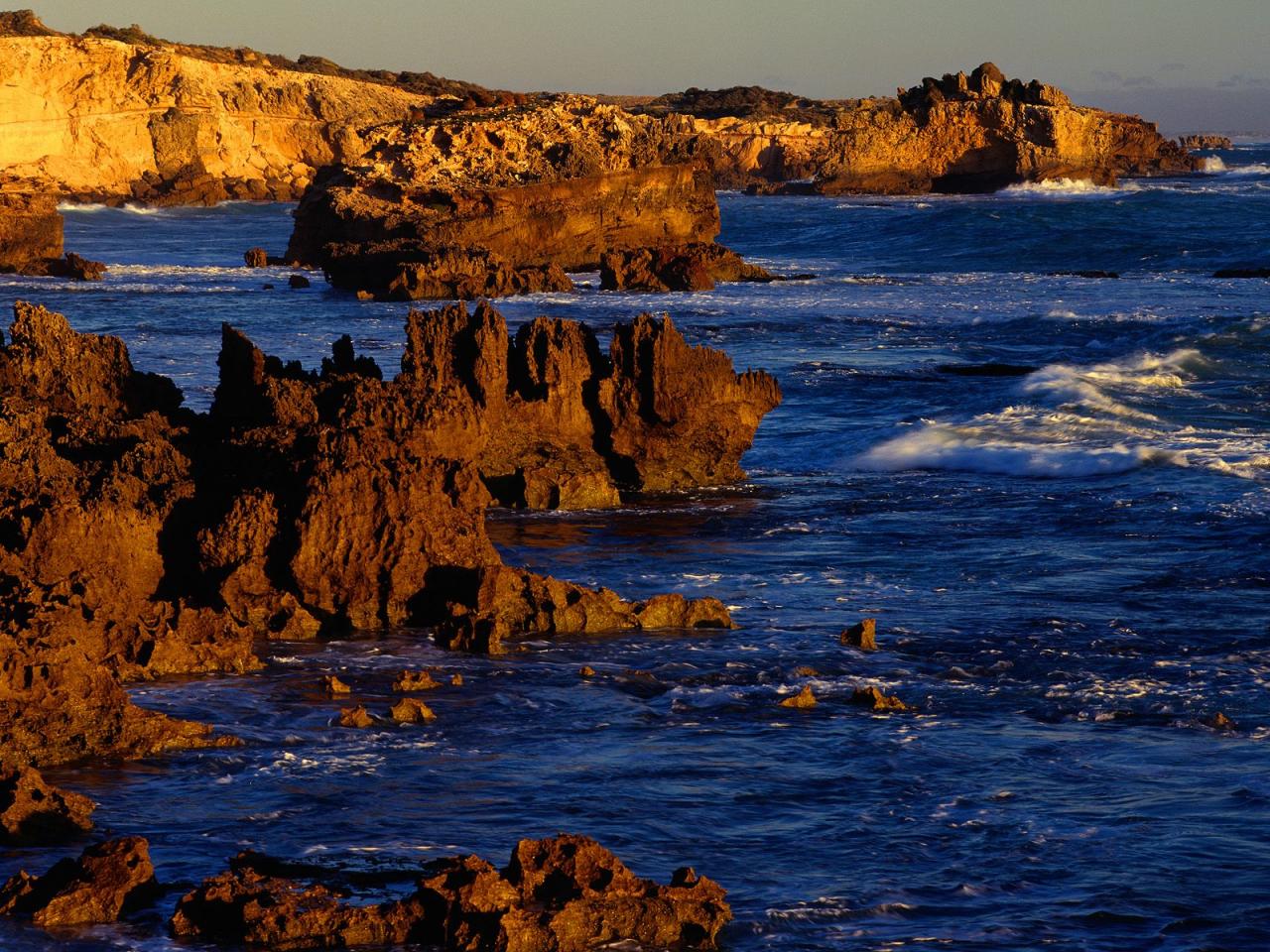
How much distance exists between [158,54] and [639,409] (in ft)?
303

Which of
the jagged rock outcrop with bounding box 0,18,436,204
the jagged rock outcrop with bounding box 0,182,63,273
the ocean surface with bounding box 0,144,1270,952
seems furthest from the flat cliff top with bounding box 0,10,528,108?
the ocean surface with bounding box 0,144,1270,952

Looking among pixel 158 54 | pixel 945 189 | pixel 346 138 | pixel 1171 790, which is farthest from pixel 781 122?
pixel 1171 790

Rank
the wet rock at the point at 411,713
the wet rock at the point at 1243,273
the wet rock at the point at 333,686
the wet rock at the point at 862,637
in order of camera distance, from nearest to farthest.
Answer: the wet rock at the point at 411,713 → the wet rock at the point at 333,686 → the wet rock at the point at 862,637 → the wet rock at the point at 1243,273

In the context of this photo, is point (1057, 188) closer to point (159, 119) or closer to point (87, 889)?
point (159, 119)

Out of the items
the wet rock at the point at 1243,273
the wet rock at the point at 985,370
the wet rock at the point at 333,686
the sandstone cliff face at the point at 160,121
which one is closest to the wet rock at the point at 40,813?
the wet rock at the point at 333,686

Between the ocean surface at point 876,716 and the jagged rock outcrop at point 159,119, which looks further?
the jagged rock outcrop at point 159,119

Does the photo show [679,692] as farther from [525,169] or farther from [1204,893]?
[525,169]

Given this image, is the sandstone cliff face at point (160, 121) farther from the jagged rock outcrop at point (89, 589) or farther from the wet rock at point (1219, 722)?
the wet rock at point (1219, 722)

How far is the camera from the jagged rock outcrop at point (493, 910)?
20.0ft

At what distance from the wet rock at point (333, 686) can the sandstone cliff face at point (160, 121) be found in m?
79.9

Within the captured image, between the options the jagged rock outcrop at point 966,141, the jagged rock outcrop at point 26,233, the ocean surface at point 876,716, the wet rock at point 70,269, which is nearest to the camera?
the ocean surface at point 876,716

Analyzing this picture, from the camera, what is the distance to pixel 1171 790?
312 inches

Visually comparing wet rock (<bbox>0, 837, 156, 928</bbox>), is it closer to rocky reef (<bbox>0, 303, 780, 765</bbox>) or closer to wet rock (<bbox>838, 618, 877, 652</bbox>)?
rocky reef (<bbox>0, 303, 780, 765</bbox>)

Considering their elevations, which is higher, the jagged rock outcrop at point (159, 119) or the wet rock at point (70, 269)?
the jagged rock outcrop at point (159, 119)
